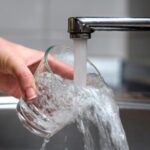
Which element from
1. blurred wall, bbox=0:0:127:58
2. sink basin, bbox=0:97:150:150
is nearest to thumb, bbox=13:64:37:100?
sink basin, bbox=0:97:150:150

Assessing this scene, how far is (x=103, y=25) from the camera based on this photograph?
1.27ft

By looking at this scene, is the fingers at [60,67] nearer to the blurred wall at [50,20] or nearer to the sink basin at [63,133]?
the sink basin at [63,133]

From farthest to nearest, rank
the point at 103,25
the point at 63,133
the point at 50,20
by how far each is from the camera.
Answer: the point at 50,20 < the point at 63,133 < the point at 103,25

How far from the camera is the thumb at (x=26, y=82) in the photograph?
425 mm

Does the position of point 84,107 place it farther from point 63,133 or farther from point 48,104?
point 63,133

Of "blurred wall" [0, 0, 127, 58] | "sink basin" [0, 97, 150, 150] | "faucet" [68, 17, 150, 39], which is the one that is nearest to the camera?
"faucet" [68, 17, 150, 39]

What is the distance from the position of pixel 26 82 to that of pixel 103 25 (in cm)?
9

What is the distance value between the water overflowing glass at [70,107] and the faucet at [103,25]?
1.6 inches

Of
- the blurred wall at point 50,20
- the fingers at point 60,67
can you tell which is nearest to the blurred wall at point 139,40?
the blurred wall at point 50,20

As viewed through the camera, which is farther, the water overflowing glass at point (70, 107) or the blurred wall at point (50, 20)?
the blurred wall at point (50, 20)

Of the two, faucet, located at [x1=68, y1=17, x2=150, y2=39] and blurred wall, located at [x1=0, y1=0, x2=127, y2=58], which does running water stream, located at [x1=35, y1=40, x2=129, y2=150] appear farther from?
blurred wall, located at [x1=0, y1=0, x2=127, y2=58]

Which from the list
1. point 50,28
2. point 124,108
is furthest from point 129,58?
point 124,108

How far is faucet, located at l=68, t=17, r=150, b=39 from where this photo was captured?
1.27ft

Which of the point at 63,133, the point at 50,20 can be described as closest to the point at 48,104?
the point at 63,133
